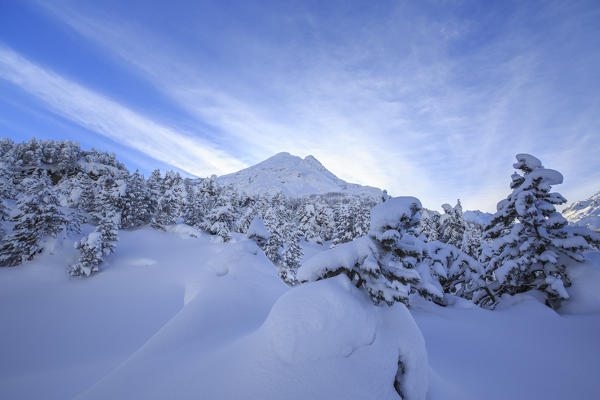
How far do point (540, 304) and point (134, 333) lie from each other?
61.5ft

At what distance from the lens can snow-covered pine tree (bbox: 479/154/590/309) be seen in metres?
7.31

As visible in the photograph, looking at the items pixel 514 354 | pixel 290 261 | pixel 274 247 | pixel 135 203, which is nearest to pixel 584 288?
pixel 514 354

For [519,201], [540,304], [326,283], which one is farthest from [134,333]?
[519,201]

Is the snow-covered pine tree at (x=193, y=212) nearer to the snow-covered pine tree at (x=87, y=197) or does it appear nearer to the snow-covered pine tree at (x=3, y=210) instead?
the snow-covered pine tree at (x=87, y=197)

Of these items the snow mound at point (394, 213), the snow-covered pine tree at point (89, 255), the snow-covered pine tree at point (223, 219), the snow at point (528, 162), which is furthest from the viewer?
the snow-covered pine tree at point (223, 219)

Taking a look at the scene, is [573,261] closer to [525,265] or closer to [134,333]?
[525,265]

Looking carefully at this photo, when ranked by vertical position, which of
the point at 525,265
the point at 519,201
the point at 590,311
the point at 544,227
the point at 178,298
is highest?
the point at 519,201

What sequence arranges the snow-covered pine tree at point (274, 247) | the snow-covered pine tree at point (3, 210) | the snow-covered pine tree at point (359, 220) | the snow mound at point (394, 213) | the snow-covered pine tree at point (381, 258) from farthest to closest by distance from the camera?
the snow-covered pine tree at point (359, 220), the snow-covered pine tree at point (274, 247), the snow-covered pine tree at point (3, 210), the snow mound at point (394, 213), the snow-covered pine tree at point (381, 258)

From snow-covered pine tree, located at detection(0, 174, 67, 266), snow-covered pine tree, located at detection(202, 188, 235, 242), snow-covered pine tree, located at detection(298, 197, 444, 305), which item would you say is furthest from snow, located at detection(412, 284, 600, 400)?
snow-covered pine tree, located at detection(0, 174, 67, 266)

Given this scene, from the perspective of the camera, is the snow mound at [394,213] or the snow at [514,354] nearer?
the snow mound at [394,213]

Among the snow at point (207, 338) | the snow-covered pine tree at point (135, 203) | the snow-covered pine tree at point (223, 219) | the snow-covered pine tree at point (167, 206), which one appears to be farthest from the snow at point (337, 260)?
the snow-covered pine tree at point (167, 206)

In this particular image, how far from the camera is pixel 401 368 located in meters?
3.74

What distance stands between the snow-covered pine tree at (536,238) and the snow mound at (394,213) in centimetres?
654

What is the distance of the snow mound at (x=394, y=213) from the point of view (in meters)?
4.07
